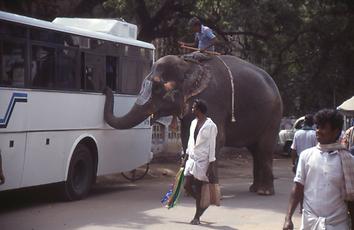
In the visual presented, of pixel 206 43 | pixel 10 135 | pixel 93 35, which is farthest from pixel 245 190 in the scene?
pixel 10 135

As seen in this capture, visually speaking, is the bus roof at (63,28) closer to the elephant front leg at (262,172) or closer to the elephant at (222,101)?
the elephant at (222,101)

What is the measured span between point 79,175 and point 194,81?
2.80 meters

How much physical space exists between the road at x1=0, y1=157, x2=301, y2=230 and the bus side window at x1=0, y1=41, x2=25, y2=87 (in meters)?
2.07

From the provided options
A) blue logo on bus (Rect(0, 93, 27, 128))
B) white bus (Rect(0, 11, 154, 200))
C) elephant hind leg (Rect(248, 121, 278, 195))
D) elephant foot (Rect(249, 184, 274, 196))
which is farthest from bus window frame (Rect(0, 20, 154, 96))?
elephant foot (Rect(249, 184, 274, 196))

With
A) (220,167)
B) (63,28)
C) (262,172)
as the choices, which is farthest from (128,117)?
(220,167)

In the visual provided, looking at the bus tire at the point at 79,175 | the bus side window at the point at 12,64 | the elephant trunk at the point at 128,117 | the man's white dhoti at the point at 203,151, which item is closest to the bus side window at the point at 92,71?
the elephant trunk at the point at 128,117

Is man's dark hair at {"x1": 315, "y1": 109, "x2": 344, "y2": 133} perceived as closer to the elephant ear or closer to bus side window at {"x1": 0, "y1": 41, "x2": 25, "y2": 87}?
bus side window at {"x1": 0, "y1": 41, "x2": 25, "y2": 87}

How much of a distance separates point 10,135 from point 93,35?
318 centimetres

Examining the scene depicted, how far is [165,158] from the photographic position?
19.4 metres

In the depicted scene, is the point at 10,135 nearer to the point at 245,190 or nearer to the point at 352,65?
the point at 245,190

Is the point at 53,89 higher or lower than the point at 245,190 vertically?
higher

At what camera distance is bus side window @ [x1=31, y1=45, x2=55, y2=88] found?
10570mm

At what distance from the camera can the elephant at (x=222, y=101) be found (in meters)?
12.4

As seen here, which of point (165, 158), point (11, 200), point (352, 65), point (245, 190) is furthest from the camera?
point (352, 65)
